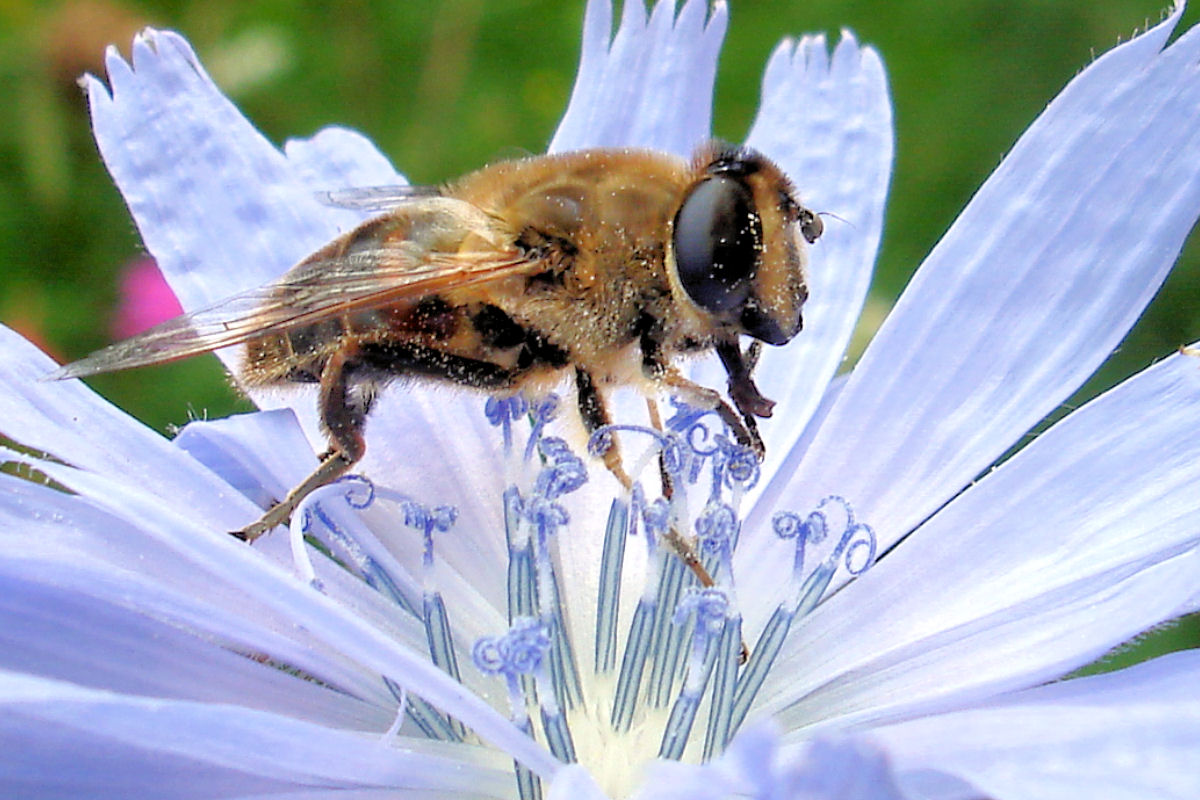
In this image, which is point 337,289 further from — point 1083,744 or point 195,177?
point 1083,744

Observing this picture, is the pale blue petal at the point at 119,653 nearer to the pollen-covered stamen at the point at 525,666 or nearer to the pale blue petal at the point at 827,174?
the pollen-covered stamen at the point at 525,666

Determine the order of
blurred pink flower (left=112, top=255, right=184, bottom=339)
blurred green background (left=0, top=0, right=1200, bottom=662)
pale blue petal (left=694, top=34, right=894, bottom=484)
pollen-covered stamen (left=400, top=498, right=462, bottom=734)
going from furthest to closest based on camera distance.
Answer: blurred green background (left=0, top=0, right=1200, bottom=662) → blurred pink flower (left=112, top=255, right=184, bottom=339) → pale blue petal (left=694, top=34, right=894, bottom=484) → pollen-covered stamen (left=400, top=498, right=462, bottom=734)

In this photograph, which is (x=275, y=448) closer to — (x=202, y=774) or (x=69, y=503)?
(x=69, y=503)

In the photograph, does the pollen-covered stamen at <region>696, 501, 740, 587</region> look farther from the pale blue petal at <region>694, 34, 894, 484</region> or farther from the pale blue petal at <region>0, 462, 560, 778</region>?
the pale blue petal at <region>0, 462, 560, 778</region>

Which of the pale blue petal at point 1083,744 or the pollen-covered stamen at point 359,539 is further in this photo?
the pollen-covered stamen at point 359,539

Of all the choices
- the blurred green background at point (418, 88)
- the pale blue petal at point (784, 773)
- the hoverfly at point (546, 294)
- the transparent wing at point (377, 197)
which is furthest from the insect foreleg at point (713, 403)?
the blurred green background at point (418, 88)

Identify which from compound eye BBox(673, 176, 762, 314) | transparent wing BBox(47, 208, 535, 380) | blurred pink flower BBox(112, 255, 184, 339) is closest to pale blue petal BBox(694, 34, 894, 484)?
compound eye BBox(673, 176, 762, 314)
